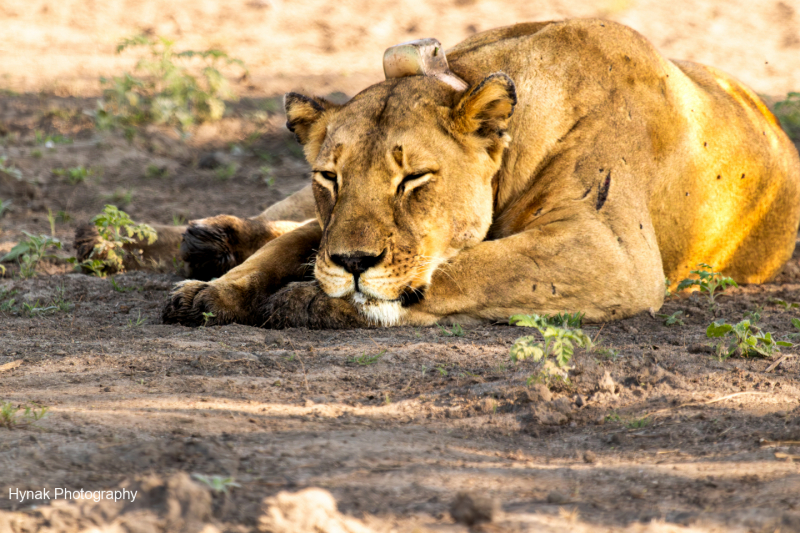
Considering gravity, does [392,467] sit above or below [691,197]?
below

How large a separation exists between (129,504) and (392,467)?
0.67 metres

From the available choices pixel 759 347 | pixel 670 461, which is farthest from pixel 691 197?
pixel 670 461

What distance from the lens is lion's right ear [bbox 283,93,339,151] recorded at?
4.43 metres

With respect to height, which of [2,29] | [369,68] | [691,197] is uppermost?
[2,29]

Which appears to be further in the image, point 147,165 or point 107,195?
point 147,165

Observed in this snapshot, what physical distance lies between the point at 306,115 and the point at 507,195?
1176mm

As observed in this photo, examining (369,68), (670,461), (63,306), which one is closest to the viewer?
(670,461)

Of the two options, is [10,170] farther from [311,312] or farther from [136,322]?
[311,312]

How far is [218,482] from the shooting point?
189 centimetres

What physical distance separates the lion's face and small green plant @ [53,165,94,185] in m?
4.20

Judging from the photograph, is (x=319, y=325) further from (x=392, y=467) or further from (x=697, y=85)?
(x=697, y=85)

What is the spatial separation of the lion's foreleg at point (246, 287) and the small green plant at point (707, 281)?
215 cm

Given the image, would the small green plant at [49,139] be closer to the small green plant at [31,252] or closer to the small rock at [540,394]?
the small green plant at [31,252]

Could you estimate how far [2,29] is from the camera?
12586 mm
